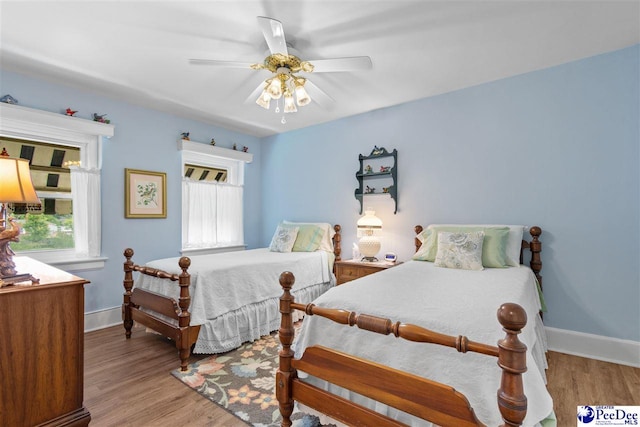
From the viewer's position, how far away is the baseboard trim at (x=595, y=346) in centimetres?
235

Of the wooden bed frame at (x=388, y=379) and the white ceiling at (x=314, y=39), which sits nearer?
the wooden bed frame at (x=388, y=379)

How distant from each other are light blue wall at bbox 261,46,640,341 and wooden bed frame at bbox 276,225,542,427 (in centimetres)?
222

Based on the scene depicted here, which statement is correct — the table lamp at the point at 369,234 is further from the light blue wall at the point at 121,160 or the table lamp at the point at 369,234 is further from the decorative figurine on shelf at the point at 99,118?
the decorative figurine on shelf at the point at 99,118

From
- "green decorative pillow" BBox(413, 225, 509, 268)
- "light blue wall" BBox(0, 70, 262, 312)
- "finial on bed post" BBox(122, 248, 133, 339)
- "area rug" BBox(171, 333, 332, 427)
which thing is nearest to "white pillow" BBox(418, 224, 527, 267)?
"green decorative pillow" BBox(413, 225, 509, 268)

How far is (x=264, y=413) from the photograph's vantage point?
5.89 feet

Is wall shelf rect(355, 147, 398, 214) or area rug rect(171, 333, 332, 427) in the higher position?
wall shelf rect(355, 147, 398, 214)

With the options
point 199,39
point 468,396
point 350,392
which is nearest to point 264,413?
point 350,392

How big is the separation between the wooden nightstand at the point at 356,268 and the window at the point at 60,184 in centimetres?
255

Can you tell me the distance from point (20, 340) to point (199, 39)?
210 cm

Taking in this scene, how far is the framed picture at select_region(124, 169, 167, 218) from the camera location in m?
3.41

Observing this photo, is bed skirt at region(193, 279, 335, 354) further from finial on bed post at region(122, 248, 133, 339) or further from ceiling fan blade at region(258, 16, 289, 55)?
ceiling fan blade at region(258, 16, 289, 55)

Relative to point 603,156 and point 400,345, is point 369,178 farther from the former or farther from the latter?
point 400,345

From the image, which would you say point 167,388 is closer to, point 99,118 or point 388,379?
point 388,379

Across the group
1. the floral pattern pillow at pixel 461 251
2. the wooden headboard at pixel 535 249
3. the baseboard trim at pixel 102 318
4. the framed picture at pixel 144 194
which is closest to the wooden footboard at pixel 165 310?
the baseboard trim at pixel 102 318
